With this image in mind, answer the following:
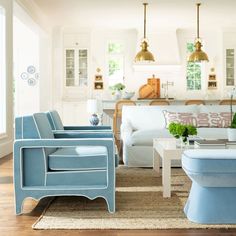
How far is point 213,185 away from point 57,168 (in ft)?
4.11

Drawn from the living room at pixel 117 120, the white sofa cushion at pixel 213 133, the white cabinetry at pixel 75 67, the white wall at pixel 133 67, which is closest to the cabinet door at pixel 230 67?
the living room at pixel 117 120

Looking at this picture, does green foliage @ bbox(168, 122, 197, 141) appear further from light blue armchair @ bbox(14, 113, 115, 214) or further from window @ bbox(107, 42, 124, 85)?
window @ bbox(107, 42, 124, 85)

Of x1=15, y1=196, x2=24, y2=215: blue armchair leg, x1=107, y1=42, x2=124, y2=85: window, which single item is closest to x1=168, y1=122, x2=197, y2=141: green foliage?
x1=15, y1=196, x2=24, y2=215: blue armchair leg

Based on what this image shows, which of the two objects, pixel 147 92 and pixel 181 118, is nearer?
pixel 181 118

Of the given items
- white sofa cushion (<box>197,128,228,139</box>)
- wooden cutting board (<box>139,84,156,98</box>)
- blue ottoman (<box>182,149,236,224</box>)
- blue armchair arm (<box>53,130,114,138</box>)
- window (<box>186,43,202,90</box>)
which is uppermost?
window (<box>186,43,202,90</box>)

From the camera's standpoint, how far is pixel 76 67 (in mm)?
10711

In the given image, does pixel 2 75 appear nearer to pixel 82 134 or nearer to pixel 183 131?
pixel 82 134

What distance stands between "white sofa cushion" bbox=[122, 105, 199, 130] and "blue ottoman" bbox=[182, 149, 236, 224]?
3.23m

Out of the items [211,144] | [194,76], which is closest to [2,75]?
[211,144]

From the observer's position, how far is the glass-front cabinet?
1069 cm

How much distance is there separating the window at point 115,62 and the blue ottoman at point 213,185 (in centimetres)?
814

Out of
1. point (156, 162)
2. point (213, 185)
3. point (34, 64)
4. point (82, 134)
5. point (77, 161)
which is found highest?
point (34, 64)

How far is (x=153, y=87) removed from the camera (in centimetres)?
1053

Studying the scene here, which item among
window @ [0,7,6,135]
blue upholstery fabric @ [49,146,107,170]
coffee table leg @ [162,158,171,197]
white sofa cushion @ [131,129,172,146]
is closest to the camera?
blue upholstery fabric @ [49,146,107,170]
